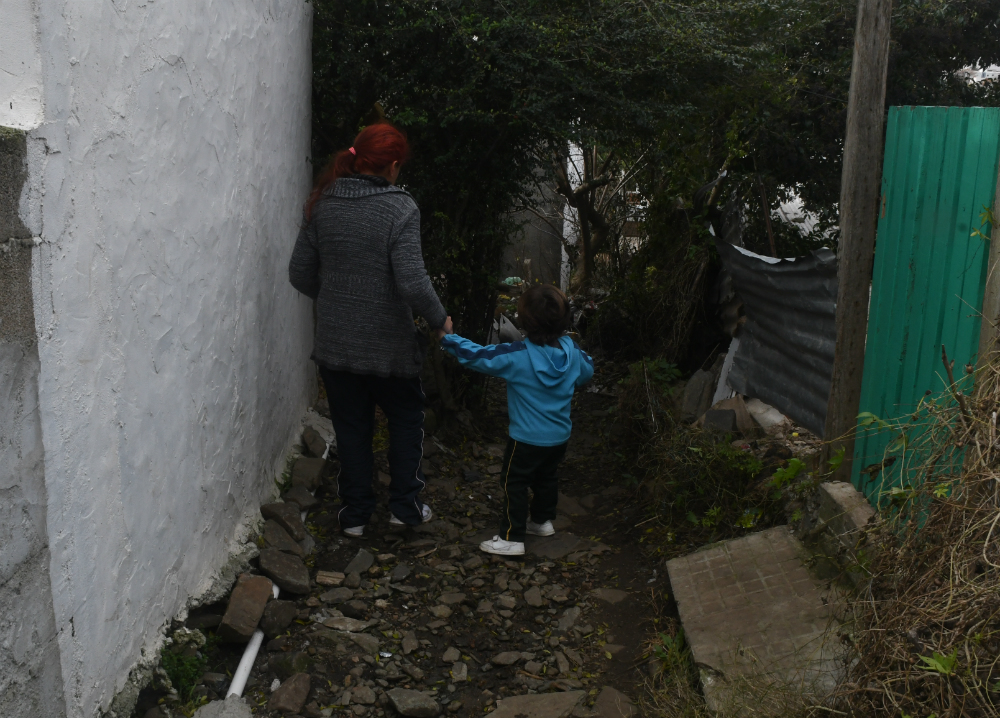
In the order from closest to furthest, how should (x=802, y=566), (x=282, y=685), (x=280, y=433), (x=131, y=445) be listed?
(x=131, y=445) < (x=282, y=685) < (x=802, y=566) < (x=280, y=433)

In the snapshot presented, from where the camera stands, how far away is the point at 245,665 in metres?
2.88

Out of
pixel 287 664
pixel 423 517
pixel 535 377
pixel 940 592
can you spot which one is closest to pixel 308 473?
pixel 423 517

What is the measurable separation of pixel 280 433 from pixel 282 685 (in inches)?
61.6

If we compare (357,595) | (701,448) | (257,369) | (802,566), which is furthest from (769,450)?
(257,369)

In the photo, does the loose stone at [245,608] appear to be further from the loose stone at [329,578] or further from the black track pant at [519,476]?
the black track pant at [519,476]

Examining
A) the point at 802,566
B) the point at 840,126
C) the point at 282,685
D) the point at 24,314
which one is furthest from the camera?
the point at 840,126

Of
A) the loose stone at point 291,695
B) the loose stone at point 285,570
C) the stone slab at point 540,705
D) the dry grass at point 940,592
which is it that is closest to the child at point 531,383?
the loose stone at point 285,570

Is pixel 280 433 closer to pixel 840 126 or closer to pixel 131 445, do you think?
pixel 131 445

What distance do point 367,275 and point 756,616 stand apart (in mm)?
2067

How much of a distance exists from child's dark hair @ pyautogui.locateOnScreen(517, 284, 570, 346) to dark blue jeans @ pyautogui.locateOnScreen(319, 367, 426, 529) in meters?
0.60

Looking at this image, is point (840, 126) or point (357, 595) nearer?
point (357, 595)

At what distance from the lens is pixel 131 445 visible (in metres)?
2.39

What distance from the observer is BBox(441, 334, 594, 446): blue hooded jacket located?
3.82m

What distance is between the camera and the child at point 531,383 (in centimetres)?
382
